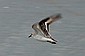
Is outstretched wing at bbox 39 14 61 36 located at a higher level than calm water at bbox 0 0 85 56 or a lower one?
higher

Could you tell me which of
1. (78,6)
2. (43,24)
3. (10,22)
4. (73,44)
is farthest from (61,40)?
(43,24)

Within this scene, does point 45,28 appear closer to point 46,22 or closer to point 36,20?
point 46,22

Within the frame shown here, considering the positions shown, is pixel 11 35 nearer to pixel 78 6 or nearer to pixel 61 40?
pixel 61 40

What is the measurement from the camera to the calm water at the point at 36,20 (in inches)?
300

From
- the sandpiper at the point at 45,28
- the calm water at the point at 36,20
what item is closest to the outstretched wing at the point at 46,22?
the sandpiper at the point at 45,28

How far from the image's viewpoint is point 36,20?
915 centimetres

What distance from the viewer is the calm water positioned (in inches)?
300

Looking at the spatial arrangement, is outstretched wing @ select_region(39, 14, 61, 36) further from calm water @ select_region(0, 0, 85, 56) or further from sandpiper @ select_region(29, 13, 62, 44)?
calm water @ select_region(0, 0, 85, 56)

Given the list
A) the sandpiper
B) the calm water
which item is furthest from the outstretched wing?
the calm water

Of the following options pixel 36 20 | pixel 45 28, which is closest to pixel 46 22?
pixel 45 28

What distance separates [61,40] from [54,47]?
270mm

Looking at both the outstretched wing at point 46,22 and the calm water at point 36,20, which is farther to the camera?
the calm water at point 36,20

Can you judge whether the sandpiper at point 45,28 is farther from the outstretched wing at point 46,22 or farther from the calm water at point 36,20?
the calm water at point 36,20

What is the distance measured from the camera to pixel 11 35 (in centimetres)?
834
